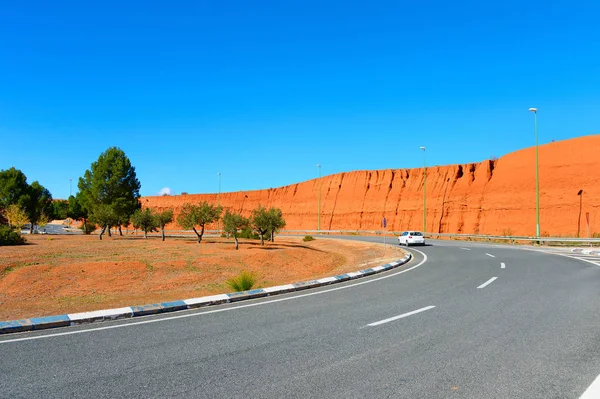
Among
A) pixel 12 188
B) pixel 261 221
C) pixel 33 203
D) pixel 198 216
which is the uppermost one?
pixel 12 188

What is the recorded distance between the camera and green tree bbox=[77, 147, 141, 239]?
61.3 meters

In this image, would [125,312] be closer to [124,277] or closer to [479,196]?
[124,277]

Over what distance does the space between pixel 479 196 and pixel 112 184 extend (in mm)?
54294

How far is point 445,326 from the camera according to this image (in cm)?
701

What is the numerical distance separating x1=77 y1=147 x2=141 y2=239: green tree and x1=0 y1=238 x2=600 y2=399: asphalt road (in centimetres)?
5742

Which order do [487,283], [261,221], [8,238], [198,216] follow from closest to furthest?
[487,283], [8,238], [261,221], [198,216]

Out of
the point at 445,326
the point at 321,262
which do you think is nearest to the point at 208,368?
the point at 445,326

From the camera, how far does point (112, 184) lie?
6197 centimetres

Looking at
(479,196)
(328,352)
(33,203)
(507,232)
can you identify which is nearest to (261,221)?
(507,232)

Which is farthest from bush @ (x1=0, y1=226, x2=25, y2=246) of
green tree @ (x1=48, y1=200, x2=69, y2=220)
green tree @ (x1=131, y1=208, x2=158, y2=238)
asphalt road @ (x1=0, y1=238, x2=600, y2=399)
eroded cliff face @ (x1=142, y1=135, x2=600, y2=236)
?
green tree @ (x1=48, y1=200, x2=69, y2=220)

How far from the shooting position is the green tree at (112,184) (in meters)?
61.3

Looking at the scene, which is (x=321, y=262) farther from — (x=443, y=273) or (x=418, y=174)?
(x=418, y=174)

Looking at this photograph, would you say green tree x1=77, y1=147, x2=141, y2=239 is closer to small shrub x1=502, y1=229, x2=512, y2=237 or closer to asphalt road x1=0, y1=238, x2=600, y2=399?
small shrub x1=502, y1=229, x2=512, y2=237

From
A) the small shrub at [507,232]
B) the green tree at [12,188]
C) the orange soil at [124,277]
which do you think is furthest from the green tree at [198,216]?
the green tree at [12,188]
